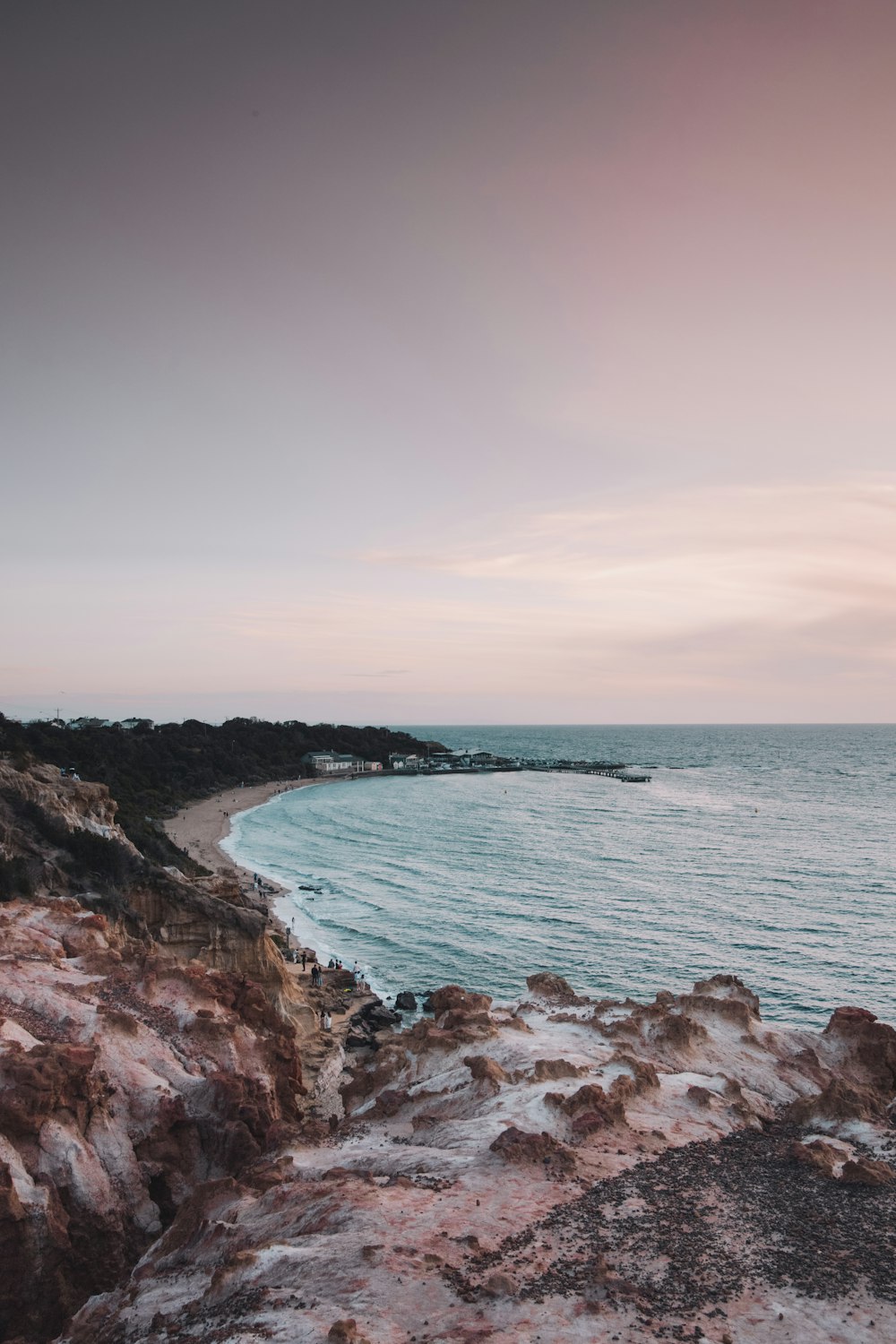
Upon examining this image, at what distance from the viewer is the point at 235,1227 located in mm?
14664

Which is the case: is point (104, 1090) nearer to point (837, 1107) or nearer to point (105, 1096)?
point (105, 1096)

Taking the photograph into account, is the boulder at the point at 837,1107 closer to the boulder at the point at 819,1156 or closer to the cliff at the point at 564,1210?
the cliff at the point at 564,1210

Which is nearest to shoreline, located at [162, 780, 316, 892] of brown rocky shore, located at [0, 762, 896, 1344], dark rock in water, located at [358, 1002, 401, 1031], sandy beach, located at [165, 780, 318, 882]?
sandy beach, located at [165, 780, 318, 882]

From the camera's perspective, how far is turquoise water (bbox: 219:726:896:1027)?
45031mm

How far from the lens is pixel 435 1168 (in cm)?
1606

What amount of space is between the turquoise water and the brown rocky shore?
1953 cm

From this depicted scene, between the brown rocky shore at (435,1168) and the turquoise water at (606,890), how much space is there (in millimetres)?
19528

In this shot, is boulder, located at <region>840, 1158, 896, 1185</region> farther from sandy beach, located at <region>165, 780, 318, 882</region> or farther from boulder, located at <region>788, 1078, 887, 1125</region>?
sandy beach, located at <region>165, 780, 318, 882</region>

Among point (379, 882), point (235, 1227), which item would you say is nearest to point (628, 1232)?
point (235, 1227)

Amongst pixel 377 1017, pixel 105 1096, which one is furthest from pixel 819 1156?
pixel 377 1017

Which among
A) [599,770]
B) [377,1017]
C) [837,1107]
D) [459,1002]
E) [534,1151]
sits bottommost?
[377,1017]

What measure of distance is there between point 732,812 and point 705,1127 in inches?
3845

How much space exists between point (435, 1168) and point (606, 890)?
51.0 metres

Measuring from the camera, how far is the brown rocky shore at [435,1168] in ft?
39.9
